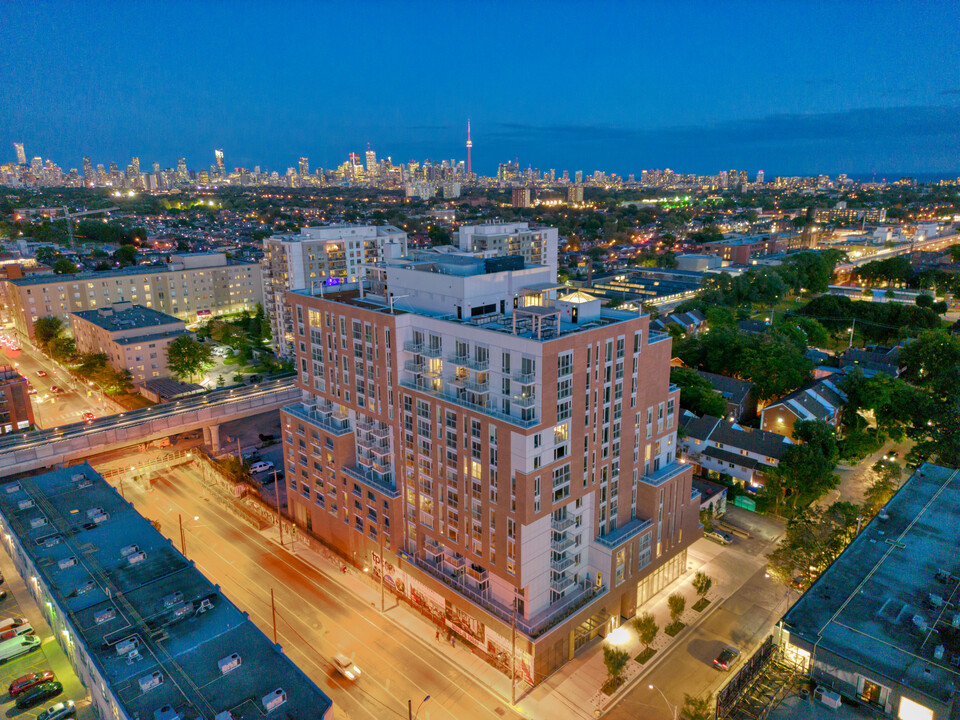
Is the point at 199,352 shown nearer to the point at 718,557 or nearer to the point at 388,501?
the point at 388,501

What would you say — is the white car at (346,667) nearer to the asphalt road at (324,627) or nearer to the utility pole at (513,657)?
the asphalt road at (324,627)

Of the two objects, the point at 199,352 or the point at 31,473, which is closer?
the point at 31,473

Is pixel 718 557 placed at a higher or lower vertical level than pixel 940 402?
lower

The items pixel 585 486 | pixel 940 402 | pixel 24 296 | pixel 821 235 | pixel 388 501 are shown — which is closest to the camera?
pixel 585 486

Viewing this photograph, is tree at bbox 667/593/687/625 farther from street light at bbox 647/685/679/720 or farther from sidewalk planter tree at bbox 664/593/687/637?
street light at bbox 647/685/679/720

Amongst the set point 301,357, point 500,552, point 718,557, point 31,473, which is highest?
point 301,357

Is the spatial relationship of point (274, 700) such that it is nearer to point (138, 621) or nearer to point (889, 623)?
point (138, 621)

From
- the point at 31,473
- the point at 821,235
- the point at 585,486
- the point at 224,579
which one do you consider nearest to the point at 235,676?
the point at 224,579
